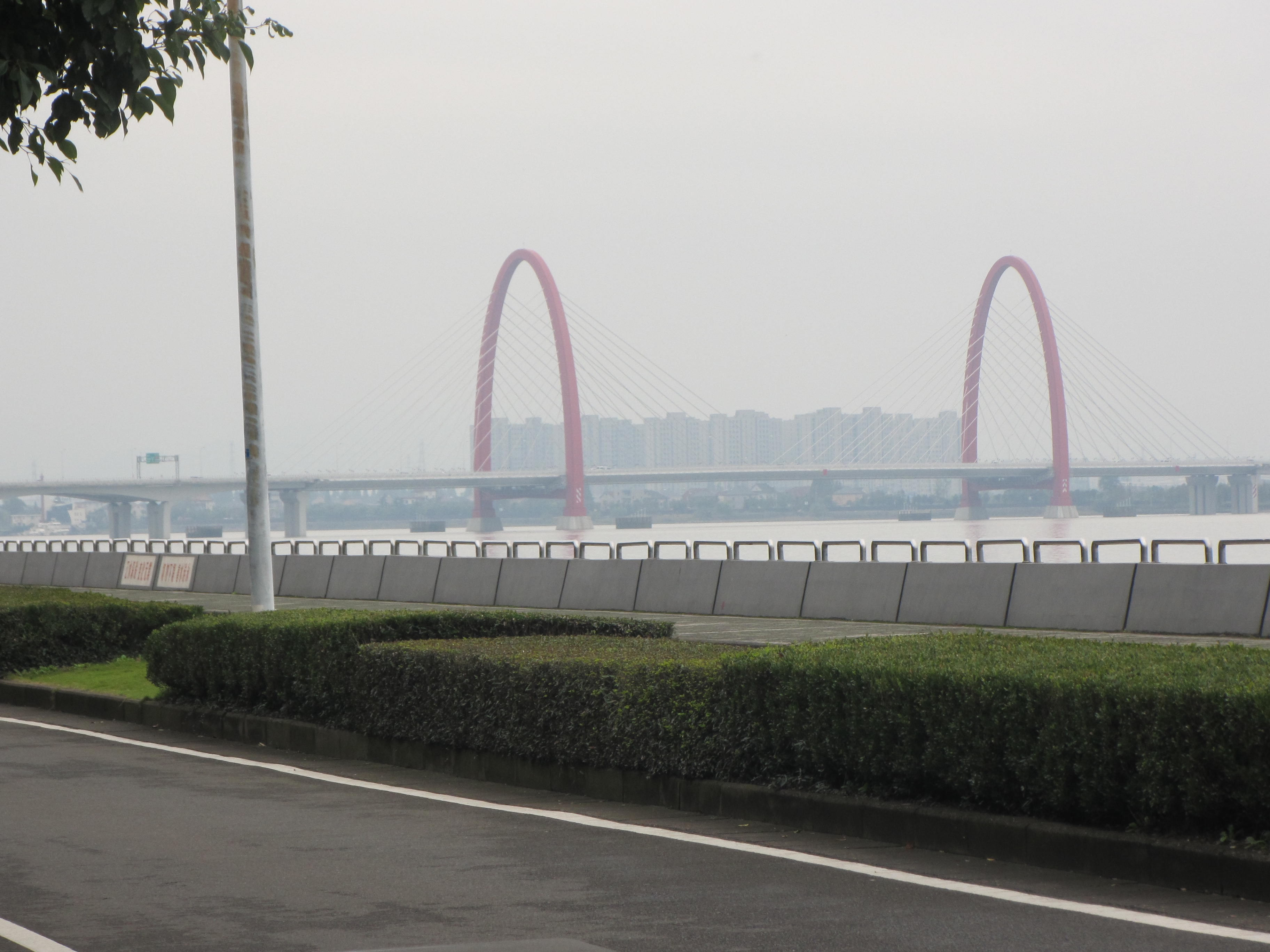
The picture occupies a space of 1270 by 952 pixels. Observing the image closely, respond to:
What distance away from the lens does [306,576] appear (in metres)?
32.0

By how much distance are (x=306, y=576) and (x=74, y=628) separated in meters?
15.1

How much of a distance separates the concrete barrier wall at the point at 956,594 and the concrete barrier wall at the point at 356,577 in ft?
42.6

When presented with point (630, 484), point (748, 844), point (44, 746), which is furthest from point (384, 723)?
point (630, 484)

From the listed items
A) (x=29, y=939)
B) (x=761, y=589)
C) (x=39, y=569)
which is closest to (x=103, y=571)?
(x=39, y=569)

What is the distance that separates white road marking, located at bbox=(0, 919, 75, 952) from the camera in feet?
18.1

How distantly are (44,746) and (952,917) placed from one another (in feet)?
28.0

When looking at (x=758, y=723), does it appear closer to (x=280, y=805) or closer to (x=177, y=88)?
(x=280, y=805)

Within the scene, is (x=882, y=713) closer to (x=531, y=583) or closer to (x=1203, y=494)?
(x=531, y=583)

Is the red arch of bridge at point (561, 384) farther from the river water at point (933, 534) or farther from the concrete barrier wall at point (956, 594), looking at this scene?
the concrete barrier wall at point (956, 594)

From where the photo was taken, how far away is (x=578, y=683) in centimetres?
938

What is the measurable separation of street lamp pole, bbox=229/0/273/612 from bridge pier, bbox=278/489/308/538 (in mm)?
59272

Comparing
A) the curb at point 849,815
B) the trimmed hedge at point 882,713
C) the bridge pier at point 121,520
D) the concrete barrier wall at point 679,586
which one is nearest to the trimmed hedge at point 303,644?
the trimmed hedge at point 882,713

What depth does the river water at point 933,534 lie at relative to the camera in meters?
49.5

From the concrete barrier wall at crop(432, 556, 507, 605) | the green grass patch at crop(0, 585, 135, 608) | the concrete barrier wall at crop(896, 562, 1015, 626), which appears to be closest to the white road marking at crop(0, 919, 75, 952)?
the green grass patch at crop(0, 585, 135, 608)
